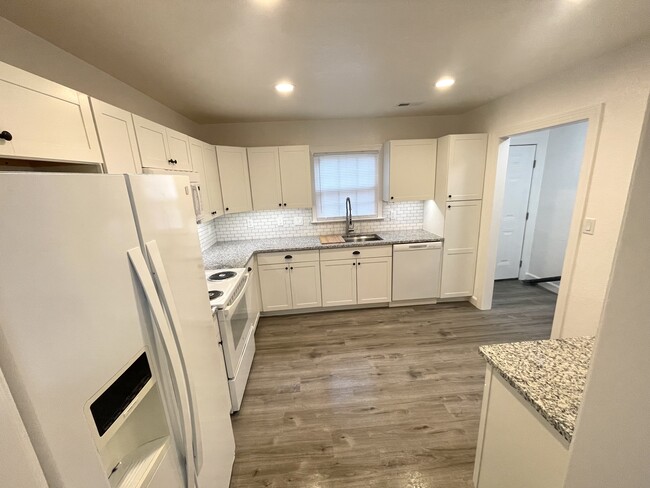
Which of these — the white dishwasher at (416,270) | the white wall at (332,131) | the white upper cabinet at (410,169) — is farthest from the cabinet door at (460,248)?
the white wall at (332,131)

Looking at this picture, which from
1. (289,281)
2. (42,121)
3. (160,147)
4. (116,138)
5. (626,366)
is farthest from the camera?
(289,281)

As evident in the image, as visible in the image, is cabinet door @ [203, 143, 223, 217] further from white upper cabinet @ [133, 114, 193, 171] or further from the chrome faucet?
the chrome faucet

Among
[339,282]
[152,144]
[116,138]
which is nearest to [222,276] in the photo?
[152,144]

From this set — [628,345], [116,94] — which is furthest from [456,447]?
[116,94]

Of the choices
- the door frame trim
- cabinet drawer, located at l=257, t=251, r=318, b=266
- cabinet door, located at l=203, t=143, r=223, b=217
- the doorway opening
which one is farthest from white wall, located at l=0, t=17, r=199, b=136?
the doorway opening

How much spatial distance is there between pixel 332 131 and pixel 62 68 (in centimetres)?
264

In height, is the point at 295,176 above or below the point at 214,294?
above

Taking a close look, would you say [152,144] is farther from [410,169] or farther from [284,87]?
[410,169]

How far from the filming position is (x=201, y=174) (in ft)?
8.23

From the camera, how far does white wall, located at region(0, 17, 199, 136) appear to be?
117 centimetres

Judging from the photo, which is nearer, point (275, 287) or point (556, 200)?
point (275, 287)

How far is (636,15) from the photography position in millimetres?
1310

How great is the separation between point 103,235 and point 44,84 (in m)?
0.84

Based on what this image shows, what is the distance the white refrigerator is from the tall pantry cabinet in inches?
120
